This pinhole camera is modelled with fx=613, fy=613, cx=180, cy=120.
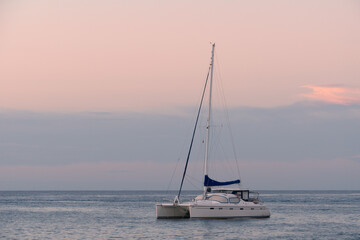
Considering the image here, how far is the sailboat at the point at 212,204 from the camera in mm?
55531

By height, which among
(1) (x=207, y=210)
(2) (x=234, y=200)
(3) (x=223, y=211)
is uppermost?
(2) (x=234, y=200)

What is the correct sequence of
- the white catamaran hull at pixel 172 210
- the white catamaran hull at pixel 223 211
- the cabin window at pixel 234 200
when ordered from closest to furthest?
the white catamaran hull at pixel 223 211, the white catamaran hull at pixel 172 210, the cabin window at pixel 234 200

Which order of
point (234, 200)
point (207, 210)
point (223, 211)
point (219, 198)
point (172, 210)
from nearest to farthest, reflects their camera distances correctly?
1. point (207, 210)
2. point (223, 211)
3. point (219, 198)
4. point (172, 210)
5. point (234, 200)

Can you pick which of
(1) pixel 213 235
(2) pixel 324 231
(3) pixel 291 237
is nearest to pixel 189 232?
(1) pixel 213 235

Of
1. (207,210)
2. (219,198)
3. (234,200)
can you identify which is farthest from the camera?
(234,200)

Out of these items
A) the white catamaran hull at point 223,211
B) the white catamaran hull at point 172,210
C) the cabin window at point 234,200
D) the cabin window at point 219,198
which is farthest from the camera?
the cabin window at point 234,200

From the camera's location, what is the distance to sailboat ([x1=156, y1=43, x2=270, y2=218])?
2186 inches

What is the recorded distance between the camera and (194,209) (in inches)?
2168

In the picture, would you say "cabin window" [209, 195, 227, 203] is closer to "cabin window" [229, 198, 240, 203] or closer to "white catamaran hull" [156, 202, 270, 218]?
"cabin window" [229, 198, 240, 203]

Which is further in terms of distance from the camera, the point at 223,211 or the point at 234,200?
the point at 234,200

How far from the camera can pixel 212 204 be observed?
183ft

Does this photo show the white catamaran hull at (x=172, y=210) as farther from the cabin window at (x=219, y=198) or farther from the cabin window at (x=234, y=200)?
the cabin window at (x=234, y=200)

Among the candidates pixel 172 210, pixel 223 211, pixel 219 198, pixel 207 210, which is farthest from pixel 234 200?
pixel 172 210

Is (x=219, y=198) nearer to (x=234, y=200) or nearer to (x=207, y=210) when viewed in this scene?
(x=234, y=200)
